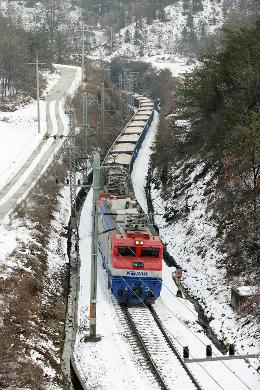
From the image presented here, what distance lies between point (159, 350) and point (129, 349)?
4.20ft

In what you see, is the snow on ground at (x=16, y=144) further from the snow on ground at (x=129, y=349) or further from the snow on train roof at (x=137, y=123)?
the snow on train roof at (x=137, y=123)

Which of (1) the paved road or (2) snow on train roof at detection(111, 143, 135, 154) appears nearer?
(1) the paved road

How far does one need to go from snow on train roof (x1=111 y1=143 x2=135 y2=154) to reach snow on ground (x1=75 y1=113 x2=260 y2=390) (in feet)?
79.8

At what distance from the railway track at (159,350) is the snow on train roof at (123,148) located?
29.4 metres

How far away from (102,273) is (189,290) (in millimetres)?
5141

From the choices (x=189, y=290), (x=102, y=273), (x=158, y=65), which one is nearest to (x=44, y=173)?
(x=102, y=273)

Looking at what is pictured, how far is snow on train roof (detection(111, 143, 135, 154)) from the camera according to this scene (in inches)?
2156

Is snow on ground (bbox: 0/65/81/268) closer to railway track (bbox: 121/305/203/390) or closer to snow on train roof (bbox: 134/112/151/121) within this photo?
railway track (bbox: 121/305/203/390)

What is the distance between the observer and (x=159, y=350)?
22734 mm

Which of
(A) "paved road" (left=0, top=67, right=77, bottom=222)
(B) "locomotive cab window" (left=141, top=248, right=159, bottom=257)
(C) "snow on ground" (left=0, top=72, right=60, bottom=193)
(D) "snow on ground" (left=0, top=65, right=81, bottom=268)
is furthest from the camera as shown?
(C) "snow on ground" (left=0, top=72, right=60, bottom=193)

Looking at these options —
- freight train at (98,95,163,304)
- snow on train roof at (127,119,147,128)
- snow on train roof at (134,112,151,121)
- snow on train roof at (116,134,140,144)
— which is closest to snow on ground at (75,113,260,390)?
freight train at (98,95,163,304)

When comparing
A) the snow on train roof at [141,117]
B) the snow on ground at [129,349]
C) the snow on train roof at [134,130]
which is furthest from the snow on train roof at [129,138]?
the snow on ground at [129,349]

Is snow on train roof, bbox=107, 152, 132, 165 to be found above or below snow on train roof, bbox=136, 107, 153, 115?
below

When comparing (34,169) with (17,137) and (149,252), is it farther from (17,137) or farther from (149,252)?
(149,252)
